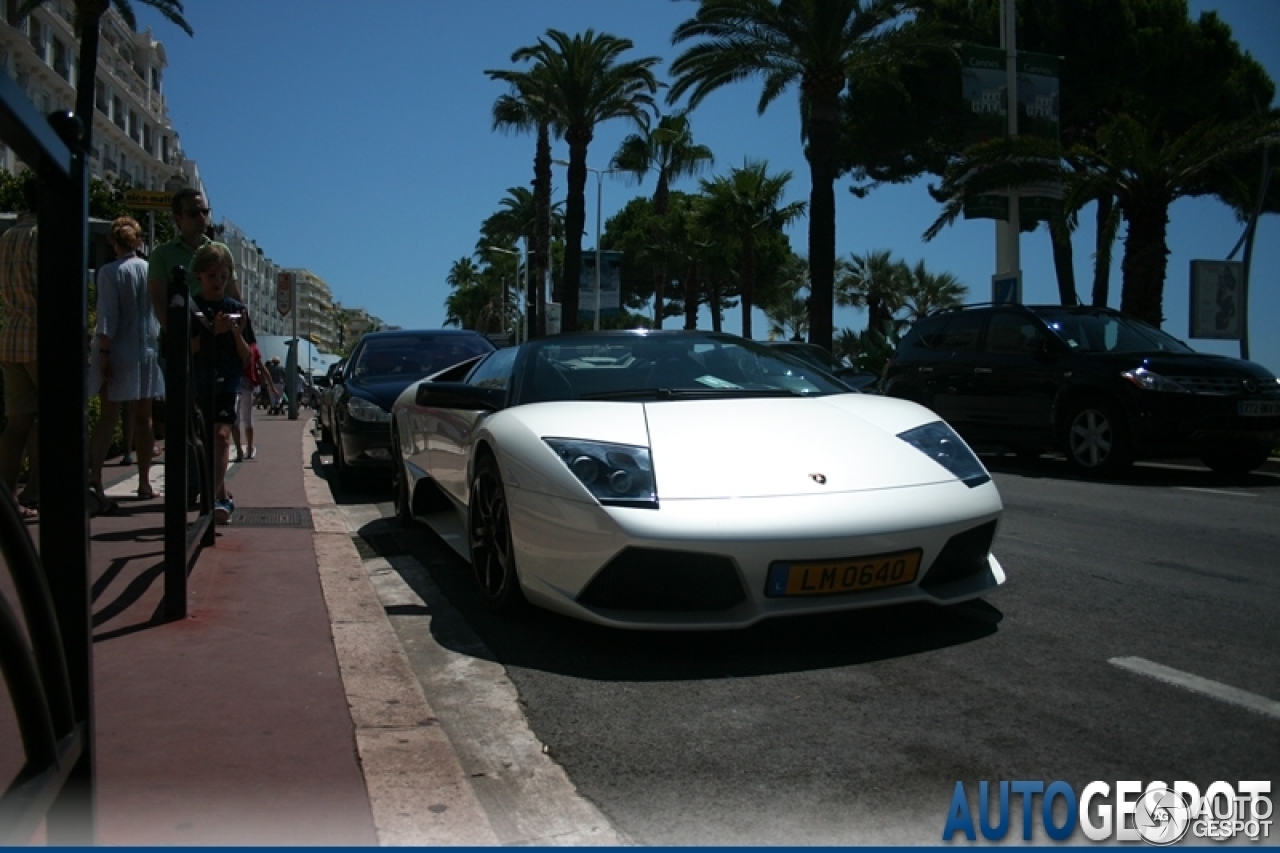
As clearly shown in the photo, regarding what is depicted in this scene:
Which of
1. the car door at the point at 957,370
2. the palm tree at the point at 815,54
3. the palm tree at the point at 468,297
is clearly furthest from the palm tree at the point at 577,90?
the palm tree at the point at 468,297

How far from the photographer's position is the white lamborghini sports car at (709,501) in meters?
3.61

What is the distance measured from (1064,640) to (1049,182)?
1956 centimetres

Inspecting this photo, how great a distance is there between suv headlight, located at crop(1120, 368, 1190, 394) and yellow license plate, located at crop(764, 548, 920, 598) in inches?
261

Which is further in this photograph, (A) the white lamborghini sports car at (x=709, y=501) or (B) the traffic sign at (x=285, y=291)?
(B) the traffic sign at (x=285, y=291)

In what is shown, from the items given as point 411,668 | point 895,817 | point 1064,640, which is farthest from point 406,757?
point 1064,640

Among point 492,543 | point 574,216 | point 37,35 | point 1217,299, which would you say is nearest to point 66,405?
point 492,543

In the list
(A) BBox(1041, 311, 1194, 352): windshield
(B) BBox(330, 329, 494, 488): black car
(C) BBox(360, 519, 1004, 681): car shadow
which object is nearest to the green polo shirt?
(B) BBox(330, 329, 494, 488): black car

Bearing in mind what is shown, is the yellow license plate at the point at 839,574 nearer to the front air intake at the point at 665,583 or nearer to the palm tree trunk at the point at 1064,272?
the front air intake at the point at 665,583

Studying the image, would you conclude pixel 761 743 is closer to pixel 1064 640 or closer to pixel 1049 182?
pixel 1064 640

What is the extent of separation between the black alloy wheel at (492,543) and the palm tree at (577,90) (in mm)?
27545

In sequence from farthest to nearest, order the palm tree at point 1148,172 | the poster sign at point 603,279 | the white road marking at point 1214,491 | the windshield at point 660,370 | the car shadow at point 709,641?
1. the poster sign at point 603,279
2. the palm tree at point 1148,172
3. the white road marking at point 1214,491
4. the windshield at point 660,370
5. the car shadow at point 709,641

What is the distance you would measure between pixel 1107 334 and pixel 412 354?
256 inches

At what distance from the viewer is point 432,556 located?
238 inches

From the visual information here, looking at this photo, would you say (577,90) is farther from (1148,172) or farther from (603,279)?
(603,279)
